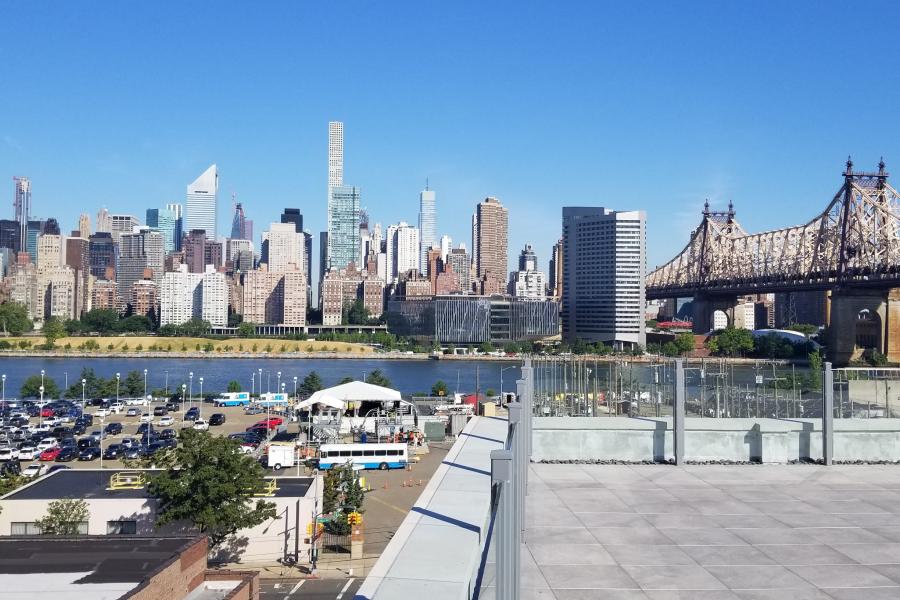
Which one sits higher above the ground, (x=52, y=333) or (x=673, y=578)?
(x=673, y=578)

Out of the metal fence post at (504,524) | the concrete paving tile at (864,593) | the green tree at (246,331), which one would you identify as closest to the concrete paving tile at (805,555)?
the concrete paving tile at (864,593)

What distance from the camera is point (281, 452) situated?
896 inches

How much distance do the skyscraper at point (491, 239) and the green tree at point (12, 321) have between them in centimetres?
9883

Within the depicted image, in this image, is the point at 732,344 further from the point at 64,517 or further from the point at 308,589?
the point at 64,517

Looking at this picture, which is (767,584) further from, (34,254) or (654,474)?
(34,254)

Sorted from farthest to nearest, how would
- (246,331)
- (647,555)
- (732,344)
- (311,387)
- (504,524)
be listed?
1. (246,331)
2. (732,344)
3. (311,387)
4. (647,555)
5. (504,524)

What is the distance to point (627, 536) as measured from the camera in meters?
4.54

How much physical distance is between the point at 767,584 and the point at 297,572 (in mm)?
11130

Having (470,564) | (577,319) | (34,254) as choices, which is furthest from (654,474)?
(34,254)

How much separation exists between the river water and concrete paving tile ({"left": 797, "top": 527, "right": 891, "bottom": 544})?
47011 mm

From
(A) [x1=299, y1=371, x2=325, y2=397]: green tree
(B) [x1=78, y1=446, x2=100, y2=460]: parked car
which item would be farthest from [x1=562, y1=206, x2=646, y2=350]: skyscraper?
(B) [x1=78, y1=446, x2=100, y2=460]: parked car

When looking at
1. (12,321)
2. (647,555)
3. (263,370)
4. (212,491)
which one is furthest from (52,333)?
(647,555)

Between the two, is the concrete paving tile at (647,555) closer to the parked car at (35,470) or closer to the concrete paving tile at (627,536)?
the concrete paving tile at (627,536)

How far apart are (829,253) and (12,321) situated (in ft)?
280
